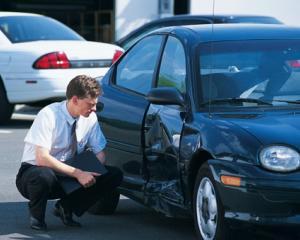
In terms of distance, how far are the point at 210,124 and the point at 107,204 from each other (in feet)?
6.12

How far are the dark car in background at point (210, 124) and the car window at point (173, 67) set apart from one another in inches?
0.4

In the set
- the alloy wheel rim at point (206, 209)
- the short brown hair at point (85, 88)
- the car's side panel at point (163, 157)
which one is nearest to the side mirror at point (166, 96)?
the car's side panel at point (163, 157)

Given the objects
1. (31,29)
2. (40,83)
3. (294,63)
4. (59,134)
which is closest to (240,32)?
(294,63)

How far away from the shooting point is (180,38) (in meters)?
7.02

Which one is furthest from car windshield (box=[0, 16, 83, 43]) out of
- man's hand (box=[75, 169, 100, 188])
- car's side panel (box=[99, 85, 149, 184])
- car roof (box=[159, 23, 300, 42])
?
man's hand (box=[75, 169, 100, 188])

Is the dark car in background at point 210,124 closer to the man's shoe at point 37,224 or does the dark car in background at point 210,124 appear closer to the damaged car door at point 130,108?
the damaged car door at point 130,108

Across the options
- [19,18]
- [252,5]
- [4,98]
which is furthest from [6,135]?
[252,5]

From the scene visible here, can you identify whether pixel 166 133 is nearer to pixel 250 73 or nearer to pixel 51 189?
pixel 250 73

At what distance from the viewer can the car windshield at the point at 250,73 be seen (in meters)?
6.54

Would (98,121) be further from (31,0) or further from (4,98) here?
(31,0)

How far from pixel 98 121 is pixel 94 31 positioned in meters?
19.1

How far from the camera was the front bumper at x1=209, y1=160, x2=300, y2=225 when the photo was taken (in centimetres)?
558

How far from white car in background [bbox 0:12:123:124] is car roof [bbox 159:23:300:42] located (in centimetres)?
572

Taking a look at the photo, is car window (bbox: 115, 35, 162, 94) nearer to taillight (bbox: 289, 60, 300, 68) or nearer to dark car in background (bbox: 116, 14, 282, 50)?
taillight (bbox: 289, 60, 300, 68)
